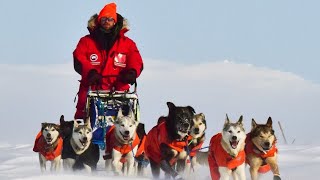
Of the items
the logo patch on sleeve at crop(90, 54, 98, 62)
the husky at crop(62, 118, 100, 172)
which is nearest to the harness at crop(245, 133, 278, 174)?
the husky at crop(62, 118, 100, 172)

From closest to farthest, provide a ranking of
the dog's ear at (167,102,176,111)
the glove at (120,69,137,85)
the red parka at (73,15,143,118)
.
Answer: the dog's ear at (167,102,176,111) → the glove at (120,69,137,85) → the red parka at (73,15,143,118)

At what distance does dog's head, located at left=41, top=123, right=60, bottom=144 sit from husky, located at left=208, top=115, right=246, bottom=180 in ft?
9.70

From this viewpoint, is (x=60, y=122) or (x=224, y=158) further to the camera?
(x=60, y=122)

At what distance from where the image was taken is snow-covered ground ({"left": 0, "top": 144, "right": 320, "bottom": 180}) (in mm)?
7581

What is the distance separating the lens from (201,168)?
30.8 feet

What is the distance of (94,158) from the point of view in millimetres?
8805

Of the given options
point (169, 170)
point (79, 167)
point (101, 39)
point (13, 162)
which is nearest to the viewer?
Answer: point (169, 170)

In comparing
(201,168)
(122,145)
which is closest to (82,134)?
(122,145)

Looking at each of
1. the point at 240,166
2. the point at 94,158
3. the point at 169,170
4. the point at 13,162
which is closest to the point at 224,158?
the point at 240,166

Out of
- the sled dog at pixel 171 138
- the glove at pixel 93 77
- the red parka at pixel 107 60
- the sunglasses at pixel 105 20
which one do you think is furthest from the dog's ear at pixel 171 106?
the sunglasses at pixel 105 20

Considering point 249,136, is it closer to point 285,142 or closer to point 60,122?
point 60,122

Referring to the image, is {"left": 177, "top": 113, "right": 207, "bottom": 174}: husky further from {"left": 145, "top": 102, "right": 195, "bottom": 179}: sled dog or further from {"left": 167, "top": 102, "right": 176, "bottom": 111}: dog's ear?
{"left": 167, "top": 102, "right": 176, "bottom": 111}: dog's ear

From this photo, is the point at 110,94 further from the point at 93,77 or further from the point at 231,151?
the point at 231,151

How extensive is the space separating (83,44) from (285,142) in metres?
7.02
